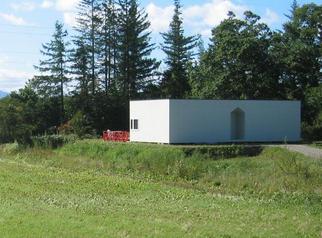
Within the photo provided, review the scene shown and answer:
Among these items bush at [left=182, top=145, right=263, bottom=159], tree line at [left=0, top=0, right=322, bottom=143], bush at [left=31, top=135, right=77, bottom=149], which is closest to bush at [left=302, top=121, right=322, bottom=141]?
tree line at [left=0, top=0, right=322, bottom=143]

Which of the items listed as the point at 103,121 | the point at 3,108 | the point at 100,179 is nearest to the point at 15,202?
the point at 100,179

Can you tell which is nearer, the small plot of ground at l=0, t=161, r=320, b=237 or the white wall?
the small plot of ground at l=0, t=161, r=320, b=237

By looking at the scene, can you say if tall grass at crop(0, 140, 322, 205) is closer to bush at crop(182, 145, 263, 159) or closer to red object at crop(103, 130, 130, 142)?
bush at crop(182, 145, 263, 159)

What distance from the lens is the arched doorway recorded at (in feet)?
139

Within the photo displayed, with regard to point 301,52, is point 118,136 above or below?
below

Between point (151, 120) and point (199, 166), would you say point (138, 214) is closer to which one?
point (199, 166)

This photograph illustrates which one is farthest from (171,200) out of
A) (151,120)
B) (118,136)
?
(118,136)

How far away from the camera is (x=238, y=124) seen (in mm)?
42719

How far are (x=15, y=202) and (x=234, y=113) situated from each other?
2886 centimetres

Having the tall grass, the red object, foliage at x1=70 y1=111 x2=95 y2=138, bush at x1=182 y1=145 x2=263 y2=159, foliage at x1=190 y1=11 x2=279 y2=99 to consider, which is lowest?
the tall grass

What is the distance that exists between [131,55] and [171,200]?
5141 cm

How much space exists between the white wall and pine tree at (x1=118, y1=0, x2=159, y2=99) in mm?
23122

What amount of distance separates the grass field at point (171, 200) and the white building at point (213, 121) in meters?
7.04

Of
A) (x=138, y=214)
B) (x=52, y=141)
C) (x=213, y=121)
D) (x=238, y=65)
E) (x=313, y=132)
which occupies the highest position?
(x=238, y=65)
